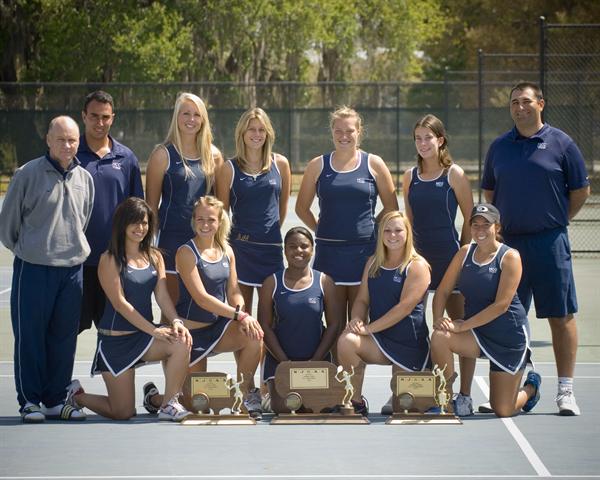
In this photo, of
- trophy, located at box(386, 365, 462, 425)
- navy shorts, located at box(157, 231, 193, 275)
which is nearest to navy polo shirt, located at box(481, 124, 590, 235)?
trophy, located at box(386, 365, 462, 425)

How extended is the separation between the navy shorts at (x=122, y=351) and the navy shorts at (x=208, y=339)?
33cm

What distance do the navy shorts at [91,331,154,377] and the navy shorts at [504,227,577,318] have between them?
2.32 m

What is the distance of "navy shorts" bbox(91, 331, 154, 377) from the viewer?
8.10 meters

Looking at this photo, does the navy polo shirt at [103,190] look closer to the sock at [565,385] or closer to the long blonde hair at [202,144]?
the long blonde hair at [202,144]

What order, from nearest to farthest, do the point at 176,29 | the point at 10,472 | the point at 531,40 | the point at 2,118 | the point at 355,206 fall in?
the point at 10,472 → the point at 355,206 → the point at 2,118 → the point at 531,40 → the point at 176,29

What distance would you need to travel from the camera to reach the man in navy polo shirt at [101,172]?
27.9 ft

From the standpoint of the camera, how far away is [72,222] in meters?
8.07

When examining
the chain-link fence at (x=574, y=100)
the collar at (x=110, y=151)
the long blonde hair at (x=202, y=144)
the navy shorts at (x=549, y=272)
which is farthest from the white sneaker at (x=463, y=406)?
the chain-link fence at (x=574, y=100)

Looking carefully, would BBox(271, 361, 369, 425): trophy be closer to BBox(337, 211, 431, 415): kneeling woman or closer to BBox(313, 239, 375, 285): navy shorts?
BBox(337, 211, 431, 415): kneeling woman

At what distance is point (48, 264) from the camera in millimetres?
7984

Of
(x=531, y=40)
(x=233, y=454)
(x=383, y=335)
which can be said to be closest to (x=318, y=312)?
(x=383, y=335)

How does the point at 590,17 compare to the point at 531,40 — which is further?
the point at 531,40

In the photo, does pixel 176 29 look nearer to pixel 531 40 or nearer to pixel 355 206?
pixel 531 40

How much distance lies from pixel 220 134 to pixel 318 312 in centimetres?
2293
